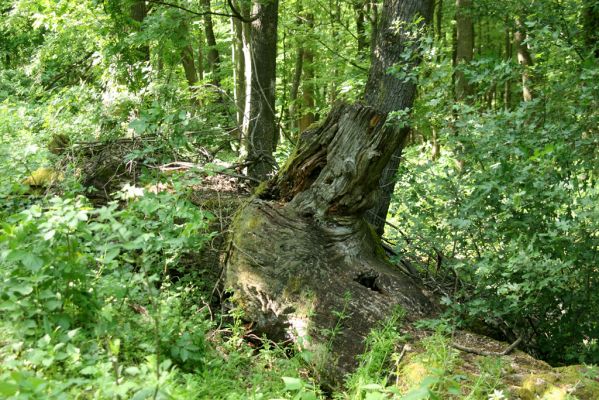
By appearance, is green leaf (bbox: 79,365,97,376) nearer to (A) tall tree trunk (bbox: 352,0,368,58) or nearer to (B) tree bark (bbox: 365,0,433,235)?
(B) tree bark (bbox: 365,0,433,235)

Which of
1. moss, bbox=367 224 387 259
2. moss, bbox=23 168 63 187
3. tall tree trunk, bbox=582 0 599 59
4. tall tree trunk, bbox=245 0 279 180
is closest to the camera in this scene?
tall tree trunk, bbox=582 0 599 59

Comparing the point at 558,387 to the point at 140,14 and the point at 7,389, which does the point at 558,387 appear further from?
the point at 140,14

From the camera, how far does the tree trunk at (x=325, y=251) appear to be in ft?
15.2

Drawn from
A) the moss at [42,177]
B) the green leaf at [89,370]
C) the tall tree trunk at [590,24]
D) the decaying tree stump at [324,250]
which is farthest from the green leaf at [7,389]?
the tall tree trunk at [590,24]

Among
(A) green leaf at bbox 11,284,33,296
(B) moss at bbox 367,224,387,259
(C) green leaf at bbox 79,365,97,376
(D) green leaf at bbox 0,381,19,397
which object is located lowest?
(B) moss at bbox 367,224,387,259

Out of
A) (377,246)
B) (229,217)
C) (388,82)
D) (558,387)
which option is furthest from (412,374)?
(388,82)

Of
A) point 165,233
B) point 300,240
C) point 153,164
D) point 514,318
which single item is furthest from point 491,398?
point 153,164

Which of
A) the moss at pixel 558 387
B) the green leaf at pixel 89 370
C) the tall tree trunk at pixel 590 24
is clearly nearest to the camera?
the green leaf at pixel 89 370

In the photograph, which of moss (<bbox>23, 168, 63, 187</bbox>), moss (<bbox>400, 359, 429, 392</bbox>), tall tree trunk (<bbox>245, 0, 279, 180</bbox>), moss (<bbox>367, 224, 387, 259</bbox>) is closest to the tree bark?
moss (<bbox>367, 224, 387, 259</bbox>)

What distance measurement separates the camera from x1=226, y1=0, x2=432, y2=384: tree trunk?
4637 millimetres

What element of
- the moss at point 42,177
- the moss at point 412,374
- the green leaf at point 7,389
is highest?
the moss at point 42,177

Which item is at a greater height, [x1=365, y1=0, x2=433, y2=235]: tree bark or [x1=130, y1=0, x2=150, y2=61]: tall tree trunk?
[x1=130, y1=0, x2=150, y2=61]: tall tree trunk

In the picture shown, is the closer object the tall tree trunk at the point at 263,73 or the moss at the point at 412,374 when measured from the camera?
the moss at the point at 412,374

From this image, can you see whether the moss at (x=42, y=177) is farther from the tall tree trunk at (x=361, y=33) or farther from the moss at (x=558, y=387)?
the moss at (x=558, y=387)
